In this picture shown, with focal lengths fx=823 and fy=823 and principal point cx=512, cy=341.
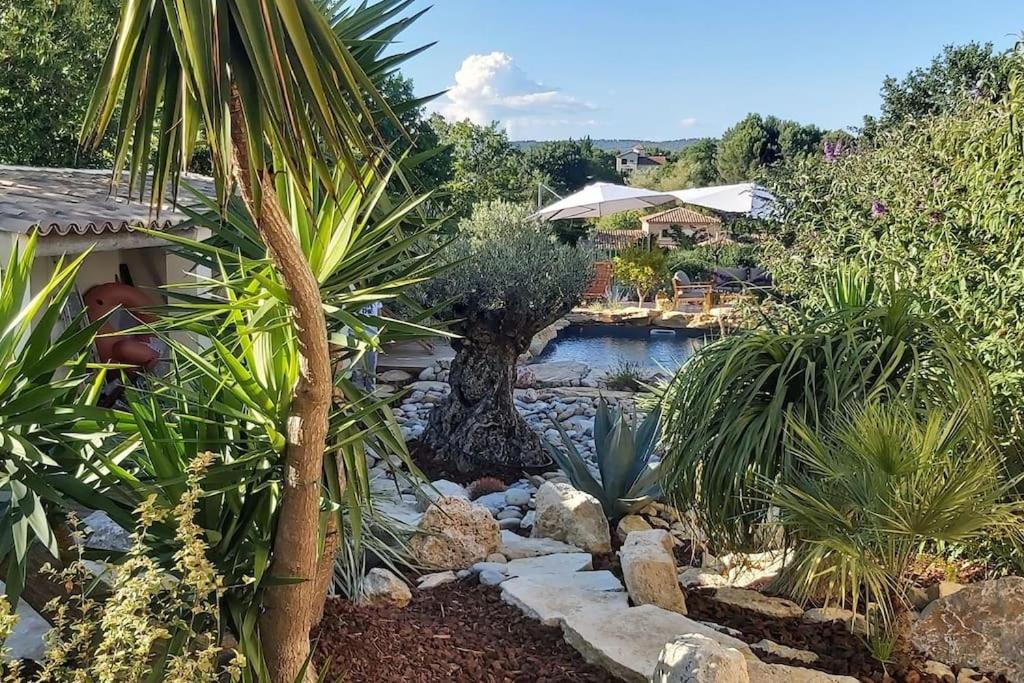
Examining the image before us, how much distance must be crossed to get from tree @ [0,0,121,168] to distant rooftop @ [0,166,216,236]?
1972mm

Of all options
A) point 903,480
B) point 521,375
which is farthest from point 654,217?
point 903,480

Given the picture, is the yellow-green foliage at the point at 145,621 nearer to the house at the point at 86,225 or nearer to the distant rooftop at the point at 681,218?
the house at the point at 86,225

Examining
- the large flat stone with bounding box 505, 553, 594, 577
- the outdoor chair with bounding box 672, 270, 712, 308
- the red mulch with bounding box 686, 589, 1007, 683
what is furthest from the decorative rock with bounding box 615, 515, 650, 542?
the outdoor chair with bounding box 672, 270, 712, 308

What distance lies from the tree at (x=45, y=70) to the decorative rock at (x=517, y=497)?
7.23 metres

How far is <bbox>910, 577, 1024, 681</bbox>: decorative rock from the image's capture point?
3588mm

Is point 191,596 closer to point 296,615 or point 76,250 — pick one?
point 296,615

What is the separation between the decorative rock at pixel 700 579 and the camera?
4.35 m

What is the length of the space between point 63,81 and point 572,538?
1022cm

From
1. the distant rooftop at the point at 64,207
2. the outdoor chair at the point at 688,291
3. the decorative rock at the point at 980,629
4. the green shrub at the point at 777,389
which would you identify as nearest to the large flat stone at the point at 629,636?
the green shrub at the point at 777,389

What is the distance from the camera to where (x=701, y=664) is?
8.35 ft

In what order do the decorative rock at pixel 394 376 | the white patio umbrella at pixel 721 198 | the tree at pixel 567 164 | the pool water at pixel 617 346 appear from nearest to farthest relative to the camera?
the decorative rock at pixel 394 376 → the pool water at pixel 617 346 → the white patio umbrella at pixel 721 198 → the tree at pixel 567 164

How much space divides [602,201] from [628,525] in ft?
45.9

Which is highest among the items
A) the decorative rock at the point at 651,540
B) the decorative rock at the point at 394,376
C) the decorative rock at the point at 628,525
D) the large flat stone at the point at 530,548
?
the decorative rock at the point at 651,540

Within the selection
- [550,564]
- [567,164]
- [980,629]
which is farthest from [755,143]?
[980,629]
